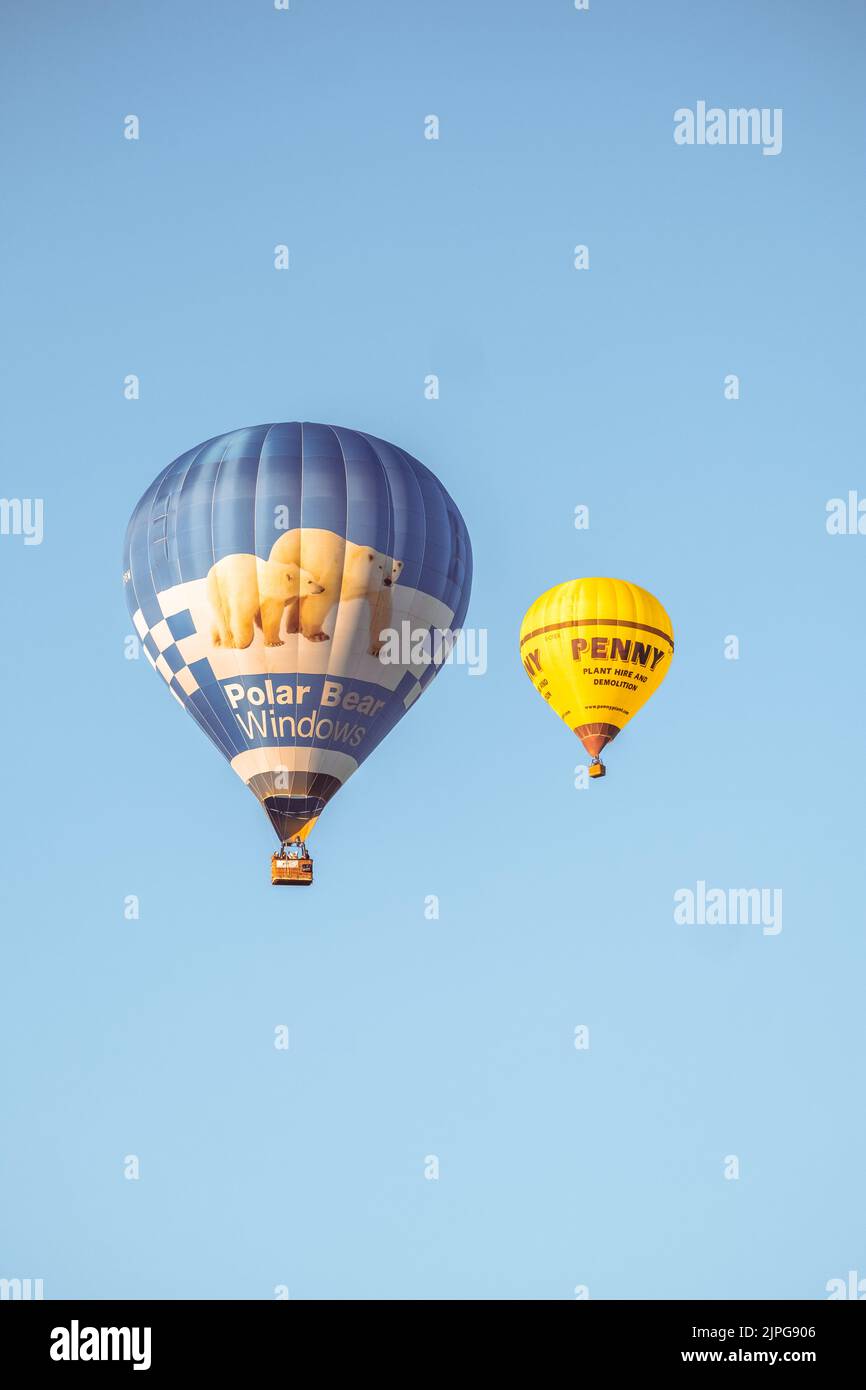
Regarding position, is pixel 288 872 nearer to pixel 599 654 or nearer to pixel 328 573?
pixel 328 573

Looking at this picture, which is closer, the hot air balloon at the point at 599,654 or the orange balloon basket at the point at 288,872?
the orange balloon basket at the point at 288,872

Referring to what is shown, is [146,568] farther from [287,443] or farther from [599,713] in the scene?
[599,713]

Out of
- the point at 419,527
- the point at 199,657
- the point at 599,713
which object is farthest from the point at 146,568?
the point at 599,713

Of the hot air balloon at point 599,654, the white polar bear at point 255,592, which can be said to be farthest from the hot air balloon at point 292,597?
the hot air balloon at point 599,654

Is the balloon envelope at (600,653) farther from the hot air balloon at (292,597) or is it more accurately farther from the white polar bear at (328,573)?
the white polar bear at (328,573)

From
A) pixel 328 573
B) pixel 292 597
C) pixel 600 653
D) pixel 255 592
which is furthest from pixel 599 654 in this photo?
pixel 255 592

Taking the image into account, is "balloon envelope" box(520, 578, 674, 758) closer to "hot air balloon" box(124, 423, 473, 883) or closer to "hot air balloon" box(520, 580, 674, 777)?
"hot air balloon" box(520, 580, 674, 777)
